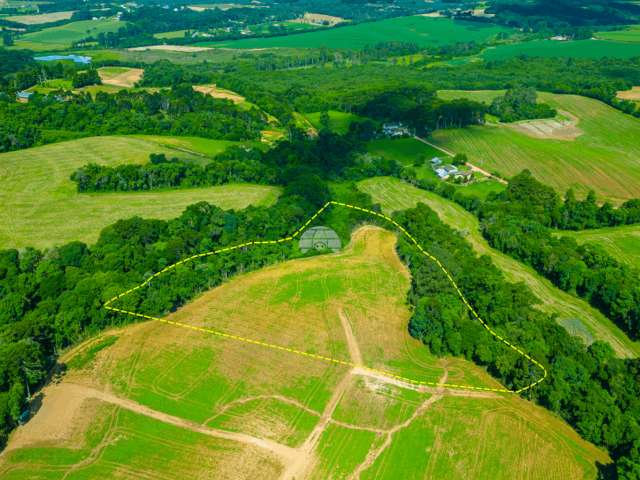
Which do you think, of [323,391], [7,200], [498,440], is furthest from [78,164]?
[498,440]

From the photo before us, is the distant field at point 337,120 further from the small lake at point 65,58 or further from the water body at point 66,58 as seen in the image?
the small lake at point 65,58

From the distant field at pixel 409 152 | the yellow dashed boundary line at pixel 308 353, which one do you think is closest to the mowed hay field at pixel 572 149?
the distant field at pixel 409 152

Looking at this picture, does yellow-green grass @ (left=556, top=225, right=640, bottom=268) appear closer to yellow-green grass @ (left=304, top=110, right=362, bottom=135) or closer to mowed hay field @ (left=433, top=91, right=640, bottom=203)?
mowed hay field @ (left=433, top=91, right=640, bottom=203)

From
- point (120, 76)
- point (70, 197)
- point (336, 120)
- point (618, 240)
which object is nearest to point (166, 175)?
point (70, 197)

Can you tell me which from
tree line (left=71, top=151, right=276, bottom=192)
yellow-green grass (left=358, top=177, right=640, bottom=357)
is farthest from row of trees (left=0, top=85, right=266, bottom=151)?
yellow-green grass (left=358, top=177, right=640, bottom=357)

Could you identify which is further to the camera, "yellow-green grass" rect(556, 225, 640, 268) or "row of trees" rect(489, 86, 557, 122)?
"row of trees" rect(489, 86, 557, 122)

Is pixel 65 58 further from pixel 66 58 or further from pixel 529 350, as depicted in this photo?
pixel 529 350
